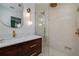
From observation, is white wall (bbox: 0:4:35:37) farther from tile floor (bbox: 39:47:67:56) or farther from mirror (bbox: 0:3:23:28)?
tile floor (bbox: 39:47:67:56)

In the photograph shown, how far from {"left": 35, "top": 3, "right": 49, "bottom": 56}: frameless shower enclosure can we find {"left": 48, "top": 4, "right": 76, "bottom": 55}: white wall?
0.06 m

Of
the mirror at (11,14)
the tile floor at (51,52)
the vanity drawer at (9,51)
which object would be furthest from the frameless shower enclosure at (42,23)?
the vanity drawer at (9,51)

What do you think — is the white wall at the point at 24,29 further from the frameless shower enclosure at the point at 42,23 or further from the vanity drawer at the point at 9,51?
the vanity drawer at the point at 9,51

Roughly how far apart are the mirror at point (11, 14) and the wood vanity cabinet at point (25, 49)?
0.37 metres

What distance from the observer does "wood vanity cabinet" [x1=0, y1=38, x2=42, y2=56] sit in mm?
1033

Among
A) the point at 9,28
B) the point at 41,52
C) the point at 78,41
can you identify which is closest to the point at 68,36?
the point at 78,41

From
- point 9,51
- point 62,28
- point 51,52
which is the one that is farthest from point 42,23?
point 9,51

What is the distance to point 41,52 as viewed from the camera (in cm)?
130

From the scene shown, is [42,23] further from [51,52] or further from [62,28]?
[51,52]

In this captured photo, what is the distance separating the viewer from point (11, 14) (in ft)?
4.13

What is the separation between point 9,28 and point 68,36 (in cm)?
91

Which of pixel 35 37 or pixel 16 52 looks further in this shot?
pixel 35 37

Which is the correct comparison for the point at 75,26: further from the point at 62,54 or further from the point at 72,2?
the point at 62,54

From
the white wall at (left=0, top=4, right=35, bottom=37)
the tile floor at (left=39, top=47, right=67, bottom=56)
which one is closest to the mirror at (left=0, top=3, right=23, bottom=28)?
the white wall at (left=0, top=4, right=35, bottom=37)
